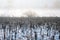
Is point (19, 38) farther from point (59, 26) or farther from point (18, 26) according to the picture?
point (59, 26)

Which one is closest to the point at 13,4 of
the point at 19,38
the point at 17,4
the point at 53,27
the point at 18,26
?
the point at 17,4

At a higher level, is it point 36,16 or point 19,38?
point 36,16

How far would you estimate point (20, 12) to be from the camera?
918mm

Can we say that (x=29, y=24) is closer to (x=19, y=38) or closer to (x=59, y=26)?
(x=19, y=38)

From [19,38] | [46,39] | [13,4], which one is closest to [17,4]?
[13,4]

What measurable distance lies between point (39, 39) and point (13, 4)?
15.6 inches

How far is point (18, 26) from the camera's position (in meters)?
0.92

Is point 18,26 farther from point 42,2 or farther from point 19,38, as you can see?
point 42,2

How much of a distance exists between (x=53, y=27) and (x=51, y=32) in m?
0.05

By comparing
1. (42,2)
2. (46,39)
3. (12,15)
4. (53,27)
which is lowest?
(46,39)

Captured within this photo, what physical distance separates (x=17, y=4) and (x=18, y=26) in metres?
0.20

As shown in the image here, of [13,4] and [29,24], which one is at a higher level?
[13,4]

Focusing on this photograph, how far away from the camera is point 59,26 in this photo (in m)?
0.93

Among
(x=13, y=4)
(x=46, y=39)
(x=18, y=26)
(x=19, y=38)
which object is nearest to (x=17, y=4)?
(x=13, y=4)
